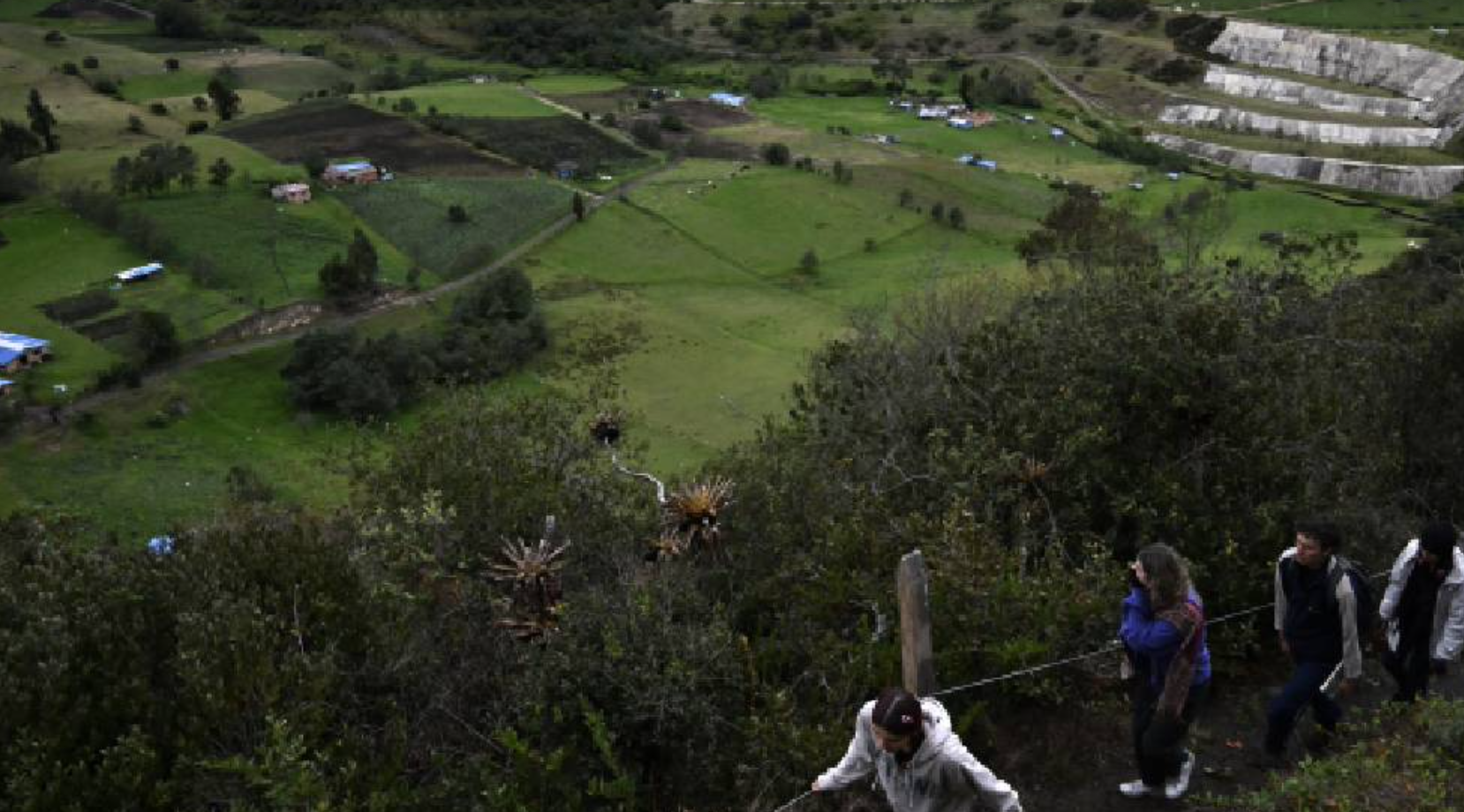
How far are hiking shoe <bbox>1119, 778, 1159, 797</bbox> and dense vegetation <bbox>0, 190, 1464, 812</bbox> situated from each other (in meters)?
0.98

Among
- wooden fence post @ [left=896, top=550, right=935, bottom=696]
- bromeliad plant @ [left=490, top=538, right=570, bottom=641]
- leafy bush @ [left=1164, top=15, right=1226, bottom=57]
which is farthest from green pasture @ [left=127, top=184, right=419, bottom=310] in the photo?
leafy bush @ [left=1164, top=15, right=1226, bottom=57]

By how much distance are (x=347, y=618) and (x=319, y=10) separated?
475ft

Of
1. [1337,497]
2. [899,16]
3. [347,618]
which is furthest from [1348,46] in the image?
[347,618]

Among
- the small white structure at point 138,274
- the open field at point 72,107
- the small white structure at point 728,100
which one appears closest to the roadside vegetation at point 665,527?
the small white structure at point 138,274

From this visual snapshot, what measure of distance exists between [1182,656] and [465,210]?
234ft

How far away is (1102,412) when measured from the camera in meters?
12.5

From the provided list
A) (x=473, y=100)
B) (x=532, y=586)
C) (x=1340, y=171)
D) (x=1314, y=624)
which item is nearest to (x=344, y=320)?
(x=473, y=100)

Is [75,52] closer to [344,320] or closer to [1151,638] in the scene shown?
[344,320]

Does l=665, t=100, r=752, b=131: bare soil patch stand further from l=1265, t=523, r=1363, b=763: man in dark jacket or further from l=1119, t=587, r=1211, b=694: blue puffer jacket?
l=1119, t=587, r=1211, b=694: blue puffer jacket

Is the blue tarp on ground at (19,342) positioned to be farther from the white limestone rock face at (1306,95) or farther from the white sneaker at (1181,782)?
the white limestone rock face at (1306,95)

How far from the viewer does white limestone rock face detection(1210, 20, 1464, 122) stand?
9262 centimetres

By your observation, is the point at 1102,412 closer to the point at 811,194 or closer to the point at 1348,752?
the point at 1348,752

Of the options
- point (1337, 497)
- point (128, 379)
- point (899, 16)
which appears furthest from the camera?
point (899, 16)

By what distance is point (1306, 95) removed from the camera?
98.8 m
